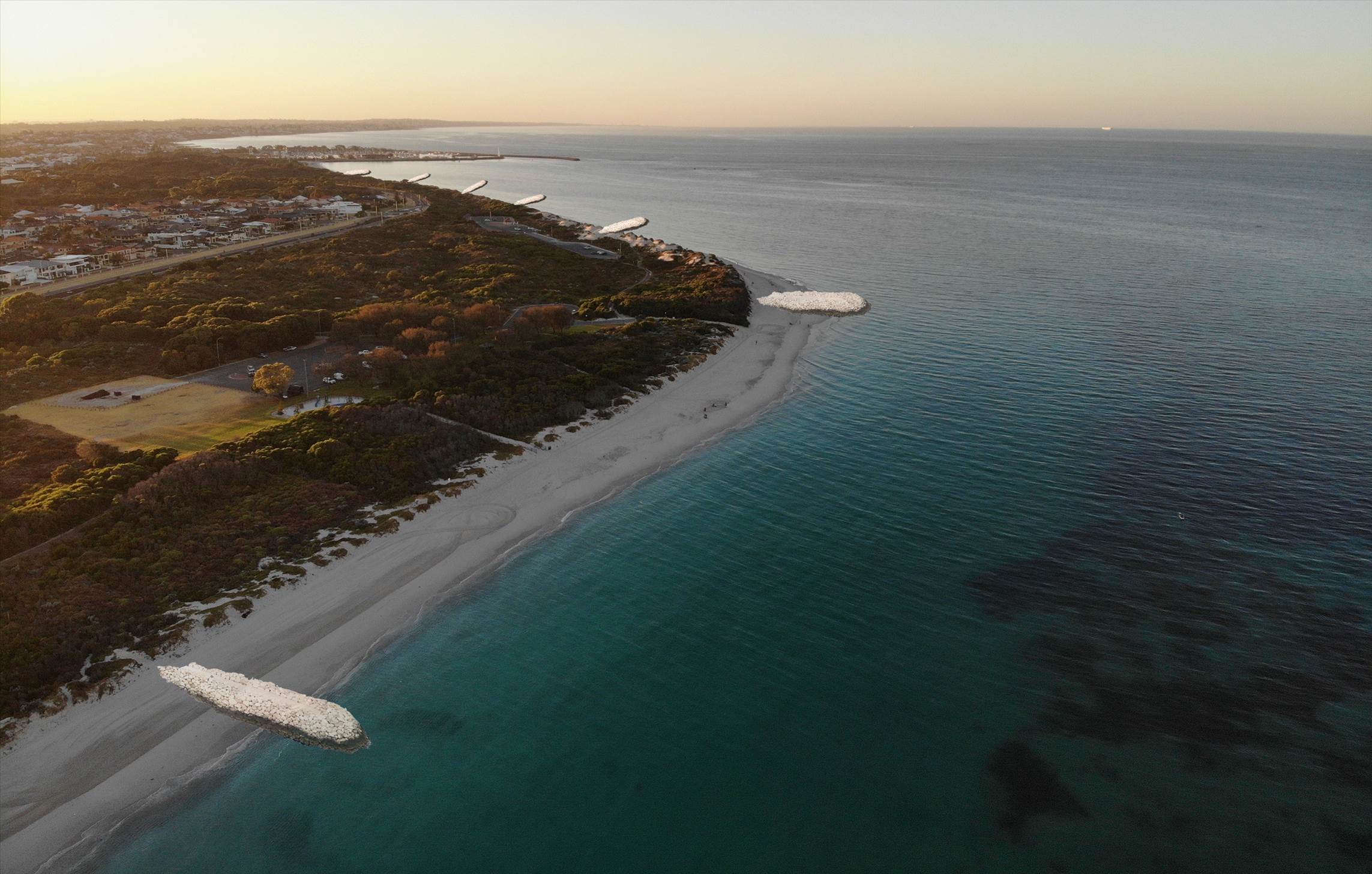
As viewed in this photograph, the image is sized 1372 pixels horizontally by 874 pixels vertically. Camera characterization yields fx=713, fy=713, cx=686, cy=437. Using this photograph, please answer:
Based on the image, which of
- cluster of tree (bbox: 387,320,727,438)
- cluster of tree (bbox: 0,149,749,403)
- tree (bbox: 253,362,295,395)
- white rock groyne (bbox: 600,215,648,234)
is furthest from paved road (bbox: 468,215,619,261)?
tree (bbox: 253,362,295,395)

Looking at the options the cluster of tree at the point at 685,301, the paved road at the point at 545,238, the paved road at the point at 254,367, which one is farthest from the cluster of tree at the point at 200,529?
the paved road at the point at 545,238

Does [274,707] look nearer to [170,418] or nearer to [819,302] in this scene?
[170,418]

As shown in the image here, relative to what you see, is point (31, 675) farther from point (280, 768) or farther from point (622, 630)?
point (622, 630)

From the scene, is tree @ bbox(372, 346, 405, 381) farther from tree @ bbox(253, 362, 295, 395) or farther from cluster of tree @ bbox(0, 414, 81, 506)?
cluster of tree @ bbox(0, 414, 81, 506)

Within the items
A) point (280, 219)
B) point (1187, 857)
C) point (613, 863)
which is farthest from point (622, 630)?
point (280, 219)

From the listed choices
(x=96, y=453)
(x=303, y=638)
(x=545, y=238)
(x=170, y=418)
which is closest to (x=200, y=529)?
(x=303, y=638)

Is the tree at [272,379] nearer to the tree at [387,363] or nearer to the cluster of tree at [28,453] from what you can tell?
the tree at [387,363]
